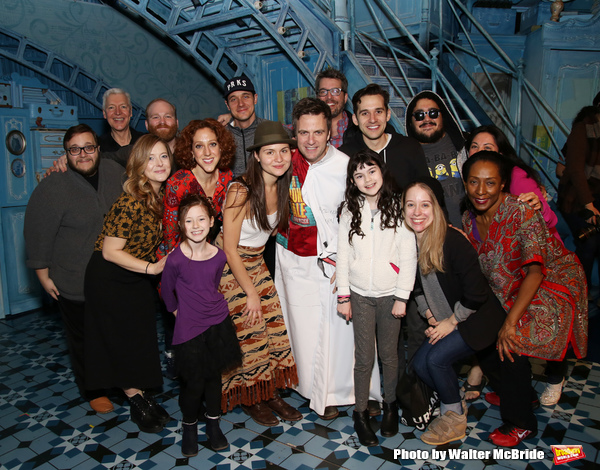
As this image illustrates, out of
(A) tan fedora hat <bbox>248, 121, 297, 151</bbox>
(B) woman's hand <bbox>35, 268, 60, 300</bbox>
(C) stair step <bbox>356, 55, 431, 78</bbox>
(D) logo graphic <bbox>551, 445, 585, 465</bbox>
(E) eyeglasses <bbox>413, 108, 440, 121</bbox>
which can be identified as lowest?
(D) logo graphic <bbox>551, 445, 585, 465</bbox>

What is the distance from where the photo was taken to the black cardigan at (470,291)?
2.37m

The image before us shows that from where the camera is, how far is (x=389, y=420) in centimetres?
268

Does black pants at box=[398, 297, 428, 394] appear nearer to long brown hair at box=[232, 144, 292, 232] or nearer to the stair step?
long brown hair at box=[232, 144, 292, 232]

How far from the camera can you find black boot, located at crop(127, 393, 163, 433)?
2.80 meters

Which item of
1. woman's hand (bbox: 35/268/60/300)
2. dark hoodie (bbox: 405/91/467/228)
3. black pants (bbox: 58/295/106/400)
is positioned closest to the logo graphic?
dark hoodie (bbox: 405/91/467/228)

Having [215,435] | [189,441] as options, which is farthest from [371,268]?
[189,441]

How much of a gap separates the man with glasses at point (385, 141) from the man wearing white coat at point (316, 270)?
24 cm

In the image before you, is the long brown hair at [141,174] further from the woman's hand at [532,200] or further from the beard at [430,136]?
the woman's hand at [532,200]

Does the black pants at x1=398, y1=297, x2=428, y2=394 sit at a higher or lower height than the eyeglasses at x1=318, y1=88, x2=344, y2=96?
lower

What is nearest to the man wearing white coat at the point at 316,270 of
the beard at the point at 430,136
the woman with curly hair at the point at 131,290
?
the beard at the point at 430,136

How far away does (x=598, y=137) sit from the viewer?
402 cm

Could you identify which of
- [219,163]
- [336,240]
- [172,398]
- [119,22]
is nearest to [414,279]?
[336,240]

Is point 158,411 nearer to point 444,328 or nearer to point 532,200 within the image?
point 444,328

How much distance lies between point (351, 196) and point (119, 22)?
16.6ft
